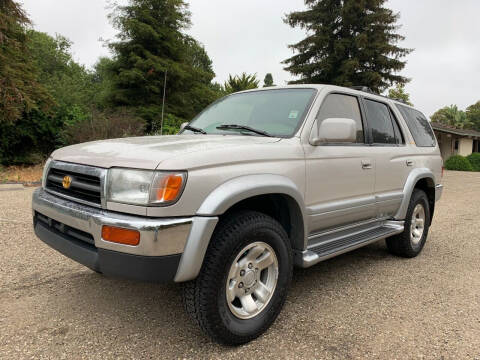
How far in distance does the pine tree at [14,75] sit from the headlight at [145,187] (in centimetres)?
1180

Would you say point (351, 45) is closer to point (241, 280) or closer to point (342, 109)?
point (342, 109)

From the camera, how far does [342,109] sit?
3.46m

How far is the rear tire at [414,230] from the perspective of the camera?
168 inches

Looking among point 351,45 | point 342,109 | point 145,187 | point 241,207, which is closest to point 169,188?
point 145,187

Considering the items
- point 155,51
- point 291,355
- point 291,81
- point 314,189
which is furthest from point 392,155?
point 155,51

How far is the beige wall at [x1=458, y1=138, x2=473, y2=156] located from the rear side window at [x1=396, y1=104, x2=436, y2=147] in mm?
29026

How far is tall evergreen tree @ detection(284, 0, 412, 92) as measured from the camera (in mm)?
17516

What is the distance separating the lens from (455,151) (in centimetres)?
2994

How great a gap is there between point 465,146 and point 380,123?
31764mm

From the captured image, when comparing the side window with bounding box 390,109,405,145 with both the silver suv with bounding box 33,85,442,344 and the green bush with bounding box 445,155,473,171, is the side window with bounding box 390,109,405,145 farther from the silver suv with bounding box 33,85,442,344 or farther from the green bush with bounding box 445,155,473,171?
the green bush with bounding box 445,155,473,171

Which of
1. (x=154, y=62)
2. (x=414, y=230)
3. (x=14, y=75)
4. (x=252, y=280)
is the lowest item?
(x=414, y=230)

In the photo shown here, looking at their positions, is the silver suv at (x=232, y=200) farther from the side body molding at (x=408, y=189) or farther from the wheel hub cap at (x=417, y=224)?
the wheel hub cap at (x=417, y=224)

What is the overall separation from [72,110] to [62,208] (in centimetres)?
1264

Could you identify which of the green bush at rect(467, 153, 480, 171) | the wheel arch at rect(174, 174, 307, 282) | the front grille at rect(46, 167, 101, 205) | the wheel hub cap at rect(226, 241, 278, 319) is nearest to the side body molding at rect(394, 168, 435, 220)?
the wheel arch at rect(174, 174, 307, 282)
